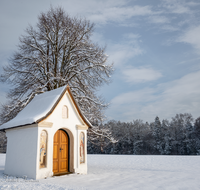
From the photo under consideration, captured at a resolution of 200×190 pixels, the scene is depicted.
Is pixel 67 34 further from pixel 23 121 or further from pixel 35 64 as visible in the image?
pixel 23 121

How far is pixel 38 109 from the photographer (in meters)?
10.2

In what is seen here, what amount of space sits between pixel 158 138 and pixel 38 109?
4611 cm

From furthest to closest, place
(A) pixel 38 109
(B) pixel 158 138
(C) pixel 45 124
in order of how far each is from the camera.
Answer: (B) pixel 158 138 < (A) pixel 38 109 < (C) pixel 45 124

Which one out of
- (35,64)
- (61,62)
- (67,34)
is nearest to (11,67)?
(35,64)

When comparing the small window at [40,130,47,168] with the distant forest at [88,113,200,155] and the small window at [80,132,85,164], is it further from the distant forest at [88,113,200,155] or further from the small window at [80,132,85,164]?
the distant forest at [88,113,200,155]

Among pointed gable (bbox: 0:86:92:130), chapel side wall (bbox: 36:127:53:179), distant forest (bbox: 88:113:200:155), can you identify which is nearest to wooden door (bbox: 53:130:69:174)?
chapel side wall (bbox: 36:127:53:179)

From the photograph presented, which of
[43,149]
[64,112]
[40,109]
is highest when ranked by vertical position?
[40,109]

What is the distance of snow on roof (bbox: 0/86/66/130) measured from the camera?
916 cm

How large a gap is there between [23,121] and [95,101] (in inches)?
243

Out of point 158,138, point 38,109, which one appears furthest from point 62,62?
point 158,138

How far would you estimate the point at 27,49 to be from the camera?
15547 mm

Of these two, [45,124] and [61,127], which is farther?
[61,127]

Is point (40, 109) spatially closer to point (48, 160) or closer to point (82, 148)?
point (48, 160)

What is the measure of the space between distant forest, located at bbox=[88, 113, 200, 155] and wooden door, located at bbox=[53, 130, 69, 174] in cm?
3292
